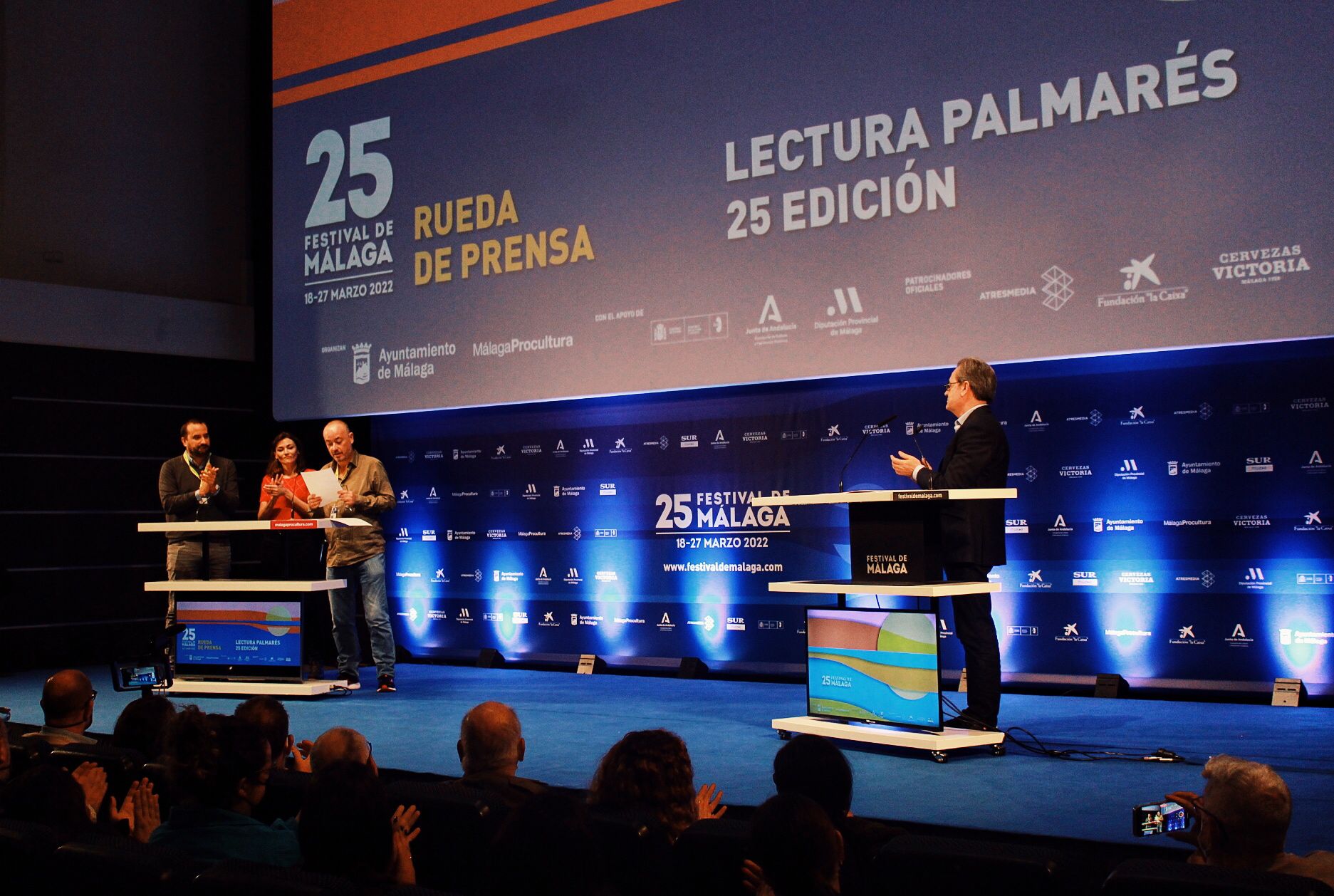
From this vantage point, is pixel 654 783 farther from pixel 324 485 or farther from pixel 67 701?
pixel 324 485

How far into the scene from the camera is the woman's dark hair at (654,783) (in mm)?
2143

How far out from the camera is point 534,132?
731 cm

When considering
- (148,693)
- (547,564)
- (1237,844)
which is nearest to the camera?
(1237,844)

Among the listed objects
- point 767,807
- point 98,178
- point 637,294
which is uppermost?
point 98,178

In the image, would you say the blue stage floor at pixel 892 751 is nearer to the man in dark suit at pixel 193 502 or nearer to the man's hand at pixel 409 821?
the man in dark suit at pixel 193 502

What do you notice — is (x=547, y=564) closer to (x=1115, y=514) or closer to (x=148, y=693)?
(x=1115, y=514)

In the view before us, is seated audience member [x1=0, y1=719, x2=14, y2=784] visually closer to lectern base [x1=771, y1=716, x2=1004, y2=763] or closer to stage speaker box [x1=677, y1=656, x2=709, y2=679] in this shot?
lectern base [x1=771, y1=716, x2=1004, y2=763]

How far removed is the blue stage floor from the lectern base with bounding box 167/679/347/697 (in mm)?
64

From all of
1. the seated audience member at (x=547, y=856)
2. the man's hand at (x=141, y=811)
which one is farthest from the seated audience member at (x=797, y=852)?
the man's hand at (x=141, y=811)

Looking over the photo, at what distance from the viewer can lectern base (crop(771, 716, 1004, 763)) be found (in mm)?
4281

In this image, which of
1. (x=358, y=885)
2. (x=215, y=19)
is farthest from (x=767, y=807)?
(x=215, y=19)

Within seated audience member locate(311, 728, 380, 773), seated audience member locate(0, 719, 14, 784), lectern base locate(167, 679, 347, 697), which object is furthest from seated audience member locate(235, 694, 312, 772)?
lectern base locate(167, 679, 347, 697)

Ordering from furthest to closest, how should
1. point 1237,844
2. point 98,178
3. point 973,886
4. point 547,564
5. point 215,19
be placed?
1. point 215,19
2. point 98,178
3. point 547,564
4. point 1237,844
5. point 973,886

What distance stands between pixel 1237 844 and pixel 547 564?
6.17 m
